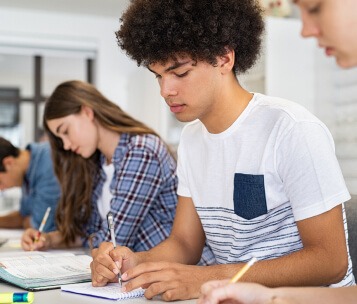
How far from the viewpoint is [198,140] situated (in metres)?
1.56

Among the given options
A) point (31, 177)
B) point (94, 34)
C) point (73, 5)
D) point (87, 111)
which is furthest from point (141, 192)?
point (94, 34)

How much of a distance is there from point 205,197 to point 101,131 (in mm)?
792

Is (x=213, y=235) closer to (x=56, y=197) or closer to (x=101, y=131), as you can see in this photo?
(x=101, y=131)

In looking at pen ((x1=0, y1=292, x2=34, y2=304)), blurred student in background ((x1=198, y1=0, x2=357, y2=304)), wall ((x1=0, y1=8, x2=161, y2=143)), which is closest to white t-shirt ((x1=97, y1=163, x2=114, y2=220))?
pen ((x1=0, y1=292, x2=34, y2=304))

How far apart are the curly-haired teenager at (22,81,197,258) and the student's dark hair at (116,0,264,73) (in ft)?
1.76

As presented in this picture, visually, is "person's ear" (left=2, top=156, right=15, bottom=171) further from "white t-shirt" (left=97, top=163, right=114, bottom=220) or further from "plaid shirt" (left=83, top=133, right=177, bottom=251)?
"plaid shirt" (left=83, top=133, right=177, bottom=251)

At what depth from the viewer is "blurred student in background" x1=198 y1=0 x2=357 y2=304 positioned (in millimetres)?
843

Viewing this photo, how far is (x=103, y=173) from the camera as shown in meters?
2.21

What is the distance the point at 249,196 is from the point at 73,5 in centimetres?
475

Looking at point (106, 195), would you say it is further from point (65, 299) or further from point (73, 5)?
point (73, 5)

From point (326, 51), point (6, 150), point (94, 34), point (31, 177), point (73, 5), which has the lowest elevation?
point (31, 177)

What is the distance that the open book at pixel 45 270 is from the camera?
4.53 ft

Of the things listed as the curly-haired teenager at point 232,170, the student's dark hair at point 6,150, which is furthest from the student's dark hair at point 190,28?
the student's dark hair at point 6,150

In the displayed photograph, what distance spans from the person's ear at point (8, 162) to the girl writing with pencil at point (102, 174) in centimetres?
50
